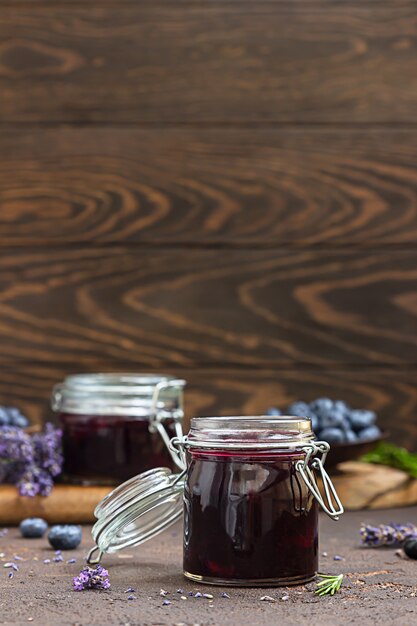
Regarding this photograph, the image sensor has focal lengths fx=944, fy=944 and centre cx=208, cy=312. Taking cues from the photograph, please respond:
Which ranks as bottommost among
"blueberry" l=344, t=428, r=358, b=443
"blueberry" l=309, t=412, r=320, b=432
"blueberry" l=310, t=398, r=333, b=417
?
"blueberry" l=344, t=428, r=358, b=443

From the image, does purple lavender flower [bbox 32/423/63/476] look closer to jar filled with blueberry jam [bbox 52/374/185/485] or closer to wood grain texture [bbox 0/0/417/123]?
jar filled with blueberry jam [bbox 52/374/185/485]

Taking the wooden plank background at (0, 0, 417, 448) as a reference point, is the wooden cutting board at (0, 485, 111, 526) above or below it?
below

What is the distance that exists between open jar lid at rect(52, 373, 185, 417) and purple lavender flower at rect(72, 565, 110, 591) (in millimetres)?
426

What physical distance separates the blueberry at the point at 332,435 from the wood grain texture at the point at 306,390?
270 mm

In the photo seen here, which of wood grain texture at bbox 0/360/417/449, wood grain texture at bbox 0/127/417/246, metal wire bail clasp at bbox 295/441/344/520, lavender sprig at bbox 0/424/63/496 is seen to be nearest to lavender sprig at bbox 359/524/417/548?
metal wire bail clasp at bbox 295/441/344/520

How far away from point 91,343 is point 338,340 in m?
0.44

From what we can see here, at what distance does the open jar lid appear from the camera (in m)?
1.33

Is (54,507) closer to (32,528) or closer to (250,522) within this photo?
(32,528)

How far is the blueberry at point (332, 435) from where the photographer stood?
1385mm

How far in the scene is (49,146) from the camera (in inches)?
66.2

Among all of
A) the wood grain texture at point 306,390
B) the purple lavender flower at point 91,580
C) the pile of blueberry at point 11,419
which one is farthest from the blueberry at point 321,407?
the purple lavender flower at point 91,580

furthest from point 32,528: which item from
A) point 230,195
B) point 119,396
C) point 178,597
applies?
point 230,195

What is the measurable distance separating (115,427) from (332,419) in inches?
13.3

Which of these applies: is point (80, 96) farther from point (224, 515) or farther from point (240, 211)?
point (224, 515)
